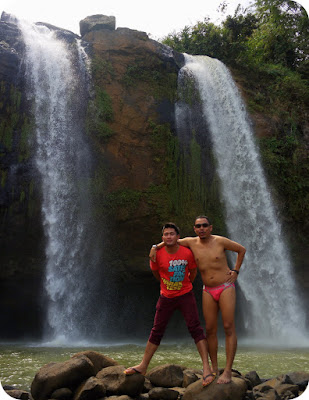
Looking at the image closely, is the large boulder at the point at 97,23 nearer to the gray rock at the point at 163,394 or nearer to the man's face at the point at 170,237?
the man's face at the point at 170,237

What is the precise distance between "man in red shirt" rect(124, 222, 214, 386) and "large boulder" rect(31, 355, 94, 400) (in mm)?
557

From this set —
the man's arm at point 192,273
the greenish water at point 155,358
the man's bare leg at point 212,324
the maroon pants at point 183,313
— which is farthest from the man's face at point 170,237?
the greenish water at point 155,358

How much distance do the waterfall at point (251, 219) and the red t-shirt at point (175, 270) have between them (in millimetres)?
6845

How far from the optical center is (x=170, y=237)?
13.3 feet

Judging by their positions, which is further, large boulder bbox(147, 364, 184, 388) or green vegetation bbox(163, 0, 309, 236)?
green vegetation bbox(163, 0, 309, 236)

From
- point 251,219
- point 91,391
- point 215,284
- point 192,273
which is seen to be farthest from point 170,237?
point 251,219

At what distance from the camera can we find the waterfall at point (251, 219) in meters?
10.4

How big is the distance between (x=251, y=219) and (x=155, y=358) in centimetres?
558

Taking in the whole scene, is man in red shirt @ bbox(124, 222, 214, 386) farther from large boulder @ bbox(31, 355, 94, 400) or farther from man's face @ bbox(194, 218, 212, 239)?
large boulder @ bbox(31, 355, 94, 400)

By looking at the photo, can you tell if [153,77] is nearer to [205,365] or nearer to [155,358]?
[155,358]

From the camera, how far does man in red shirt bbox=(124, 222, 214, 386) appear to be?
13.2 ft

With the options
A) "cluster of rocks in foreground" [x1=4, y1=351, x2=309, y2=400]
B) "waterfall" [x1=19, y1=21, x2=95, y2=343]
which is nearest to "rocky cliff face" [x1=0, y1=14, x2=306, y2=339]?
"waterfall" [x1=19, y1=21, x2=95, y2=343]

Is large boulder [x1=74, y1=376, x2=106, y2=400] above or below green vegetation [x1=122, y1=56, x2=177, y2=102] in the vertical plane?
below

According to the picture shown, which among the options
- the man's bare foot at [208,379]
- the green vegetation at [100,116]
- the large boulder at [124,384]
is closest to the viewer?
the man's bare foot at [208,379]
